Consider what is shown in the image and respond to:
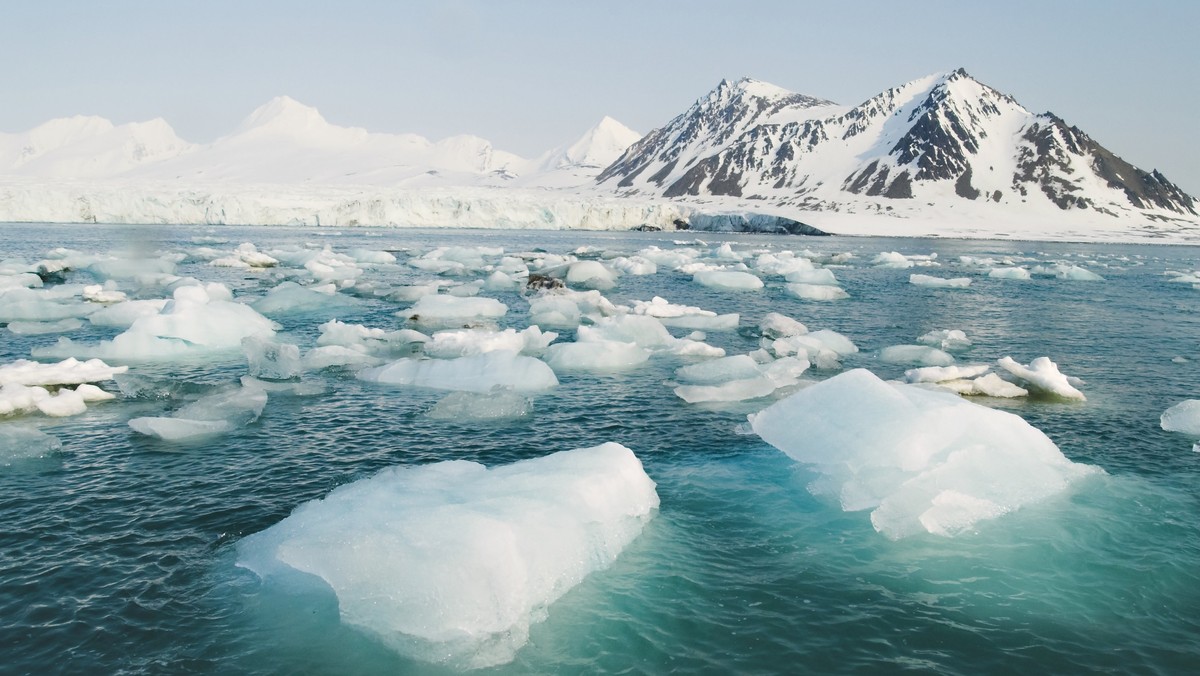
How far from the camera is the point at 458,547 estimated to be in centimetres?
737

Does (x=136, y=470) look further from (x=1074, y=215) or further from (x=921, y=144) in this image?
(x=921, y=144)

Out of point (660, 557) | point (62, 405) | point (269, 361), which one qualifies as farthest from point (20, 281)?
point (660, 557)

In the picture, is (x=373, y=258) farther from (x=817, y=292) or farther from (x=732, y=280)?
(x=817, y=292)

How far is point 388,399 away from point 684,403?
6408mm

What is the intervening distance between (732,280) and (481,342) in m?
22.4

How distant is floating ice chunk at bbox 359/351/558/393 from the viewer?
17062mm

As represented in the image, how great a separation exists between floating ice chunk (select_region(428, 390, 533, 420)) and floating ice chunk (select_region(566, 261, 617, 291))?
24884 mm

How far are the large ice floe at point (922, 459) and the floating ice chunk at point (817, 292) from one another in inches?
961

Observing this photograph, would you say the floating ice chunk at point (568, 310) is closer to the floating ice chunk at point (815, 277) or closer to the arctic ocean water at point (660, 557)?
the arctic ocean water at point (660, 557)

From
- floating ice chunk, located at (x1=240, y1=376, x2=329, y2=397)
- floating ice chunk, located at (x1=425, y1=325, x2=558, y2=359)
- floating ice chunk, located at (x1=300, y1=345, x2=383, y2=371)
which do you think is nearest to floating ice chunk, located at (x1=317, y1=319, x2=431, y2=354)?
floating ice chunk, located at (x1=425, y1=325, x2=558, y2=359)

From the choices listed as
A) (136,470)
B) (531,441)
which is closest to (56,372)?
(136,470)

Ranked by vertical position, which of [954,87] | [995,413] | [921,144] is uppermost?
[954,87]

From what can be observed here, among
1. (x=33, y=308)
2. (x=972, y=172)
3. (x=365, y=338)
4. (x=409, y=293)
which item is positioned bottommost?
(x=365, y=338)

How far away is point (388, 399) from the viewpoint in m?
16.0
